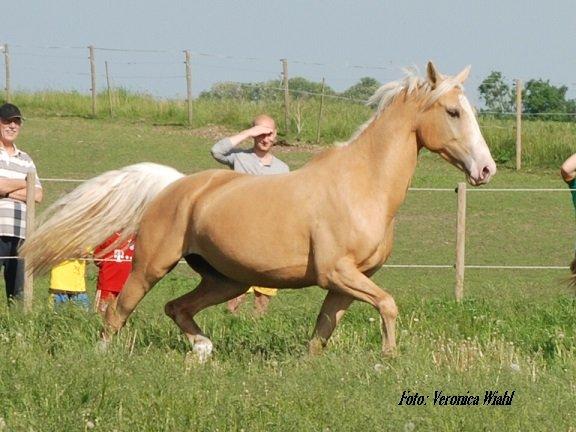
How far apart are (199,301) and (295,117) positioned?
18655 millimetres

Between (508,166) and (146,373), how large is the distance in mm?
18591

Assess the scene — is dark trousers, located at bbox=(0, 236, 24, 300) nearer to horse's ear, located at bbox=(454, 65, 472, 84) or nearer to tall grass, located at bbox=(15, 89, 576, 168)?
horse's ear, located at bbox=(454, 65, 472, 84)

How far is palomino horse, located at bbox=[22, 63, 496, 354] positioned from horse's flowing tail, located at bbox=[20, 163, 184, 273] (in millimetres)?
Answer: 196

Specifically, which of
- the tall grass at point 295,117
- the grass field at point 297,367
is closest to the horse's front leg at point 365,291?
the grass field at point 297,367

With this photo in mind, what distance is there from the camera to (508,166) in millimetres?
24609

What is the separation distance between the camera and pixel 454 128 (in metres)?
8.03

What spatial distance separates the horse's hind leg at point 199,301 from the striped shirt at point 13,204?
2132 millimetres

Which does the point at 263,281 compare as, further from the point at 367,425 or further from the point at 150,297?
the point at 150,297

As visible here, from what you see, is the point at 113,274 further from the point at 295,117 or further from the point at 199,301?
the point at 295,117

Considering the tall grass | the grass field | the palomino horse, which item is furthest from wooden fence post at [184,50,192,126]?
the palomino horse

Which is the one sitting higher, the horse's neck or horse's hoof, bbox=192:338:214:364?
the horse's neck

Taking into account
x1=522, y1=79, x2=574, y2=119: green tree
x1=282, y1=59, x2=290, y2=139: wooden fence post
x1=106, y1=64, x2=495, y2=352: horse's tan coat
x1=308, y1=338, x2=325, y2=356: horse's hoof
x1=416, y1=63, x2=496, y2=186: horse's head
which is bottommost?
x1=522, y1=79, x2=574, y2=119: green tree

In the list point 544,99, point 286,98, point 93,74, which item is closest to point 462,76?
point 286,98

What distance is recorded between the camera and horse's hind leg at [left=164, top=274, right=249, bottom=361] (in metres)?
8.78
